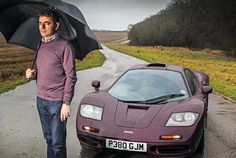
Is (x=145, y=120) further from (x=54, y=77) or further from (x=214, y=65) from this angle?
(x=214, y=65)

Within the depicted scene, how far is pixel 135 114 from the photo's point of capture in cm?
609

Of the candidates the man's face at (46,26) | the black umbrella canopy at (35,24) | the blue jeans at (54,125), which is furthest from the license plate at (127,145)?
the man's face at (46,26)

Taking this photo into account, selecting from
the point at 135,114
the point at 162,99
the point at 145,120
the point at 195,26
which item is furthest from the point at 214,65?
the point at 195,26

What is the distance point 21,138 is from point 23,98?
486cm

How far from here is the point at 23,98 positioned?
11.9 m

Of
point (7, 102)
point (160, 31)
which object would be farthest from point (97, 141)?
point (160, 31)

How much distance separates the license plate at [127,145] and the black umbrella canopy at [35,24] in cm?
140

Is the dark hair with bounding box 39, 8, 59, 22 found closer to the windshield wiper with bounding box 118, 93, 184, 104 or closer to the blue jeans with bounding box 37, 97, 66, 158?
the blue jeans with bounding box 37, 97, 66, 158

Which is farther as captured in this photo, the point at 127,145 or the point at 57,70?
the point at 127,145

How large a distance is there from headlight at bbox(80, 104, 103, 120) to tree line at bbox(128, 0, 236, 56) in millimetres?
52004

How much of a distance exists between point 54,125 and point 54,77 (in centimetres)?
55

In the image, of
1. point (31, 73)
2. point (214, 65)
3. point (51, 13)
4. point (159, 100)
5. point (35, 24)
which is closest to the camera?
point (51, 13)

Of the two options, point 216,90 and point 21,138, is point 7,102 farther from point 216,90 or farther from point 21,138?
point 216,90

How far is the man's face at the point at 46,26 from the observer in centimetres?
450
